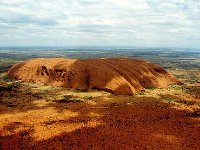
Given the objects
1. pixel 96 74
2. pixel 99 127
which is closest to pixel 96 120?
pixel 99 127

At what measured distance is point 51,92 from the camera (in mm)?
25828

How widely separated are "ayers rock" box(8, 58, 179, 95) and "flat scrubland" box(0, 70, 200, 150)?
176 centimetres

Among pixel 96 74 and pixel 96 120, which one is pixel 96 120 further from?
pixel 96 74

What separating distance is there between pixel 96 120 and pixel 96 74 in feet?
38.1

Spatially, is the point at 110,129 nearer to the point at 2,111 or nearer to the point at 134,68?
the point at 2,111

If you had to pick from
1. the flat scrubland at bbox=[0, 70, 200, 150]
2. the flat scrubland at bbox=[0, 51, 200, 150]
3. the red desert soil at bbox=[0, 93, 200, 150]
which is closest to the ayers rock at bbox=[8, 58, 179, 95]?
the flat scrubland at bbox=[0, 51, 200, 150]

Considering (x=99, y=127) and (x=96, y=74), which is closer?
(x=99, y=127)

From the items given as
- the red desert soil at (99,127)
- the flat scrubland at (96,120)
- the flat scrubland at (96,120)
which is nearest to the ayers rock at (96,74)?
the flat scrubland at (96,120)

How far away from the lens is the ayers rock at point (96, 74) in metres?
26.9

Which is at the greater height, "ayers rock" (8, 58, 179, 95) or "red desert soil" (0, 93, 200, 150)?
"ayers rock" (8, 58, 179, 95)

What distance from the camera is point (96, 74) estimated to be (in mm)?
27484

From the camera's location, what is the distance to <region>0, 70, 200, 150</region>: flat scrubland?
12.7m

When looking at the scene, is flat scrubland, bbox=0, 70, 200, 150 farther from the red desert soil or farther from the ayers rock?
the ayers rock

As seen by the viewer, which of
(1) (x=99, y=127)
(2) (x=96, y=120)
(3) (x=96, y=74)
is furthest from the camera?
(3) (x=96, y=74)
